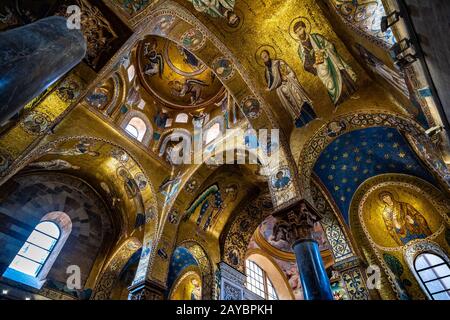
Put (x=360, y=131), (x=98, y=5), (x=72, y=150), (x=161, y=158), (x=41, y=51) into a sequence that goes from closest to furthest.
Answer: (x=41, y=51) → (x=98, y=5) → (x=360, y=131) → (x=72, y=150) → (x=161, y=158)

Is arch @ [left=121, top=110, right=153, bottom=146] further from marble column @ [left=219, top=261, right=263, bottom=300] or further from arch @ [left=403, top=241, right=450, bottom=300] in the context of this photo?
arch @ [left=403, top=241, right=450, bottom=300]

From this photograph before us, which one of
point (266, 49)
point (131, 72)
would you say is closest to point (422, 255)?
point (266, 49)

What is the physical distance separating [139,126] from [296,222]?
23.0ft

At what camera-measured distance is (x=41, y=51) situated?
8.09 feet

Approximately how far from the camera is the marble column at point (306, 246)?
425 cm

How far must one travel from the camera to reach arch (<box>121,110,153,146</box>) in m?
9.55

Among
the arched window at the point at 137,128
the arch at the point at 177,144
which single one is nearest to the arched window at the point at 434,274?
the arch at the point at 177,144

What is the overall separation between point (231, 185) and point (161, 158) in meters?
2.67

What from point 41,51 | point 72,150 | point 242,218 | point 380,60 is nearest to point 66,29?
point 41,51

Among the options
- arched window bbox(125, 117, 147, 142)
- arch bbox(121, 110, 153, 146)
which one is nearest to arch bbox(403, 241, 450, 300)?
arch bbox(121, 110, 153, 146)

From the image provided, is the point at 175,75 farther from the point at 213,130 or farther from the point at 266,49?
the point at 266,49

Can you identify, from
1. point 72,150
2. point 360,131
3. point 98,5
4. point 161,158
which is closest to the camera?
point 98,5

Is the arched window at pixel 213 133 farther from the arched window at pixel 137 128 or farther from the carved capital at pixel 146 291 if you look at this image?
the carved capital at pixel 146 291
